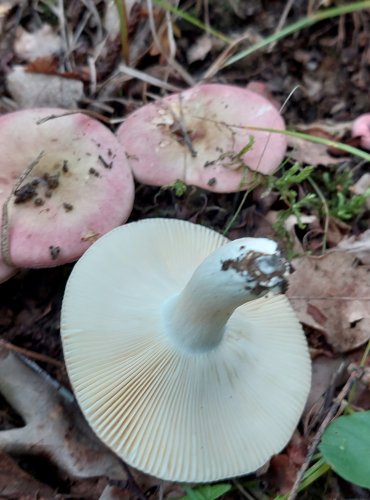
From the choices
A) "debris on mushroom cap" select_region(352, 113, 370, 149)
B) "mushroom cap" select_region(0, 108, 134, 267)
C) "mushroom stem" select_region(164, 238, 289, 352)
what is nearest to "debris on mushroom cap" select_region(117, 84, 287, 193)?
"mushroom cap" select_region(0, 108, 134, 267)

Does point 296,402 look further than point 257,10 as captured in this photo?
No

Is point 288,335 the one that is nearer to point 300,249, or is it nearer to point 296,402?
point 296,402

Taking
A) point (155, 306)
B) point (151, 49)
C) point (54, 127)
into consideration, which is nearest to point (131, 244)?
point (155, 306)

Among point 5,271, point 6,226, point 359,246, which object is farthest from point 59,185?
point 359,246

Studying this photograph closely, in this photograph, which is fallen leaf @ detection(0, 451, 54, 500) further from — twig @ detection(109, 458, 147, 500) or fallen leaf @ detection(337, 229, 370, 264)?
fallen leaf @ detection(337, 229, 370, 264)

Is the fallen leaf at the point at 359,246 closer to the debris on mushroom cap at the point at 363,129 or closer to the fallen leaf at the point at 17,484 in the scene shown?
the debris on mushroom cap at the point at 363,129

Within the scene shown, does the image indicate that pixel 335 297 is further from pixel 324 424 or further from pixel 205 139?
pixel 205 139
